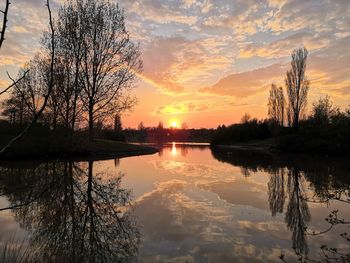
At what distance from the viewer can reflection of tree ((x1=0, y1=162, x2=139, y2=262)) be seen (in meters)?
5.91

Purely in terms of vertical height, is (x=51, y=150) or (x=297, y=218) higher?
(x=51, y=150)

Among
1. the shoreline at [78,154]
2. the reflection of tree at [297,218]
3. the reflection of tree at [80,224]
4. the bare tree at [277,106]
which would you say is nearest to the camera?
the reflection of tree at [80,224]

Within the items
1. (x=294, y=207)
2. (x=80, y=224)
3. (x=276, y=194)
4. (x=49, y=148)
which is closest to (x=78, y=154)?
(x=49, y=148)

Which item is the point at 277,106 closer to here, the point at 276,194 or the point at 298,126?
the point at 298,126

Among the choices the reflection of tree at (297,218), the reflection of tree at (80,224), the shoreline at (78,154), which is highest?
the shoreline at (78,154)

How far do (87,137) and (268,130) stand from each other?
43260mm

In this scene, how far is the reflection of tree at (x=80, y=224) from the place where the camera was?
5907mm

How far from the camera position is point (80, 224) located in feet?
25.5

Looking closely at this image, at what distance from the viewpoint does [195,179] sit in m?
17.1

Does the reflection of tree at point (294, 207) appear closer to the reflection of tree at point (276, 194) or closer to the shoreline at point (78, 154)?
the reflection of tree at point (276, 194)

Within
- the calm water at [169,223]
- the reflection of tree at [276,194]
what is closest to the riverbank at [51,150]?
the calm water at [169,223]

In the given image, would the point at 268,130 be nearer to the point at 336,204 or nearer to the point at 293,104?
the point at 293,104

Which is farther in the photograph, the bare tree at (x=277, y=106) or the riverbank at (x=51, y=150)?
the bare tree at (x=277, y=106)

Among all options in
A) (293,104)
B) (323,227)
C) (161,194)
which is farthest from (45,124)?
(293,104)
